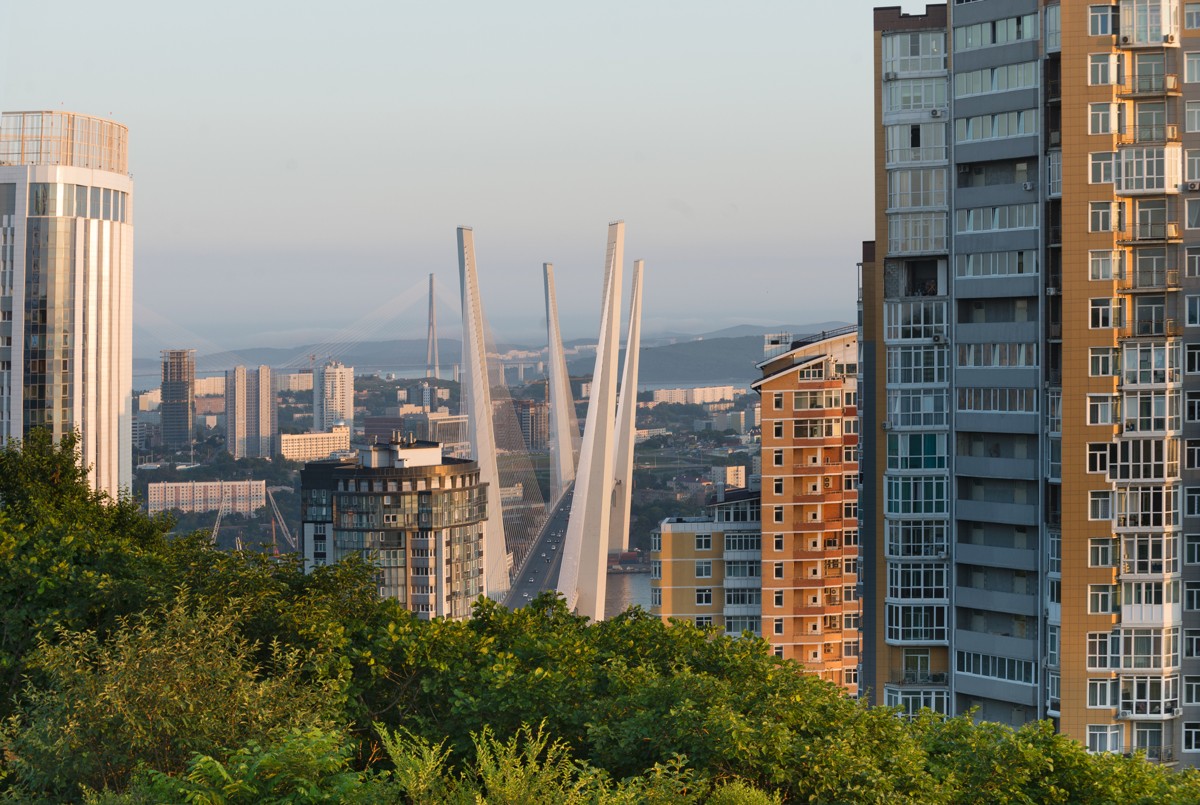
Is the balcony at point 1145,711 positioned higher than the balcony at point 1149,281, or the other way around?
the balcony at point 1149,281

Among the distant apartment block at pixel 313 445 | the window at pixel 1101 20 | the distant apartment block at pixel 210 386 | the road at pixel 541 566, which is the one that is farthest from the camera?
the distant apartment block at pixel 210 386

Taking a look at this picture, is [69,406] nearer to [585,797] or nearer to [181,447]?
[181,447]

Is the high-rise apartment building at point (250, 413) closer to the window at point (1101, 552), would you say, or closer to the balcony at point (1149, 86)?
the window at point (1101, 552)

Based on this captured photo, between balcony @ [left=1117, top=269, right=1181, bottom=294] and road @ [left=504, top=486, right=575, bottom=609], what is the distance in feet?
65.5

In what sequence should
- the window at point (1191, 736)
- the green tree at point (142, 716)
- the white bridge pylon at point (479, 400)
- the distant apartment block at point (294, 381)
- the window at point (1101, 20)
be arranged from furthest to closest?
the distant apartment block at point (294, 381) → the white bridge pylon at point (479, 400) → the window at point (1191, 736) → the window at point (1101, 20) → the green tree at point (142, 716)

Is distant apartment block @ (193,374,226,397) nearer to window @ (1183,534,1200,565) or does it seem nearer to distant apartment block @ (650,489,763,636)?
distant apartment block @ (650,489,763,636)

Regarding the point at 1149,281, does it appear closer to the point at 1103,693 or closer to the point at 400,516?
the point at 1103,693

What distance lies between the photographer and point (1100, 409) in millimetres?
16078

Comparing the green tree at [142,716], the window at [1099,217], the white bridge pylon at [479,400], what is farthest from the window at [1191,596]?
the white bridge pylon at [479,400]

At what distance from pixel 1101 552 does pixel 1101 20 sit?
5806 mm

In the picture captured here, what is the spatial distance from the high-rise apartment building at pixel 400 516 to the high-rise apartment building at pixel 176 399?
32.9 m

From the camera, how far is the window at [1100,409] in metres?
16.0

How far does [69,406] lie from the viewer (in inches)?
1710

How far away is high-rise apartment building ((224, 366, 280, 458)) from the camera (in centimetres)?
6412
